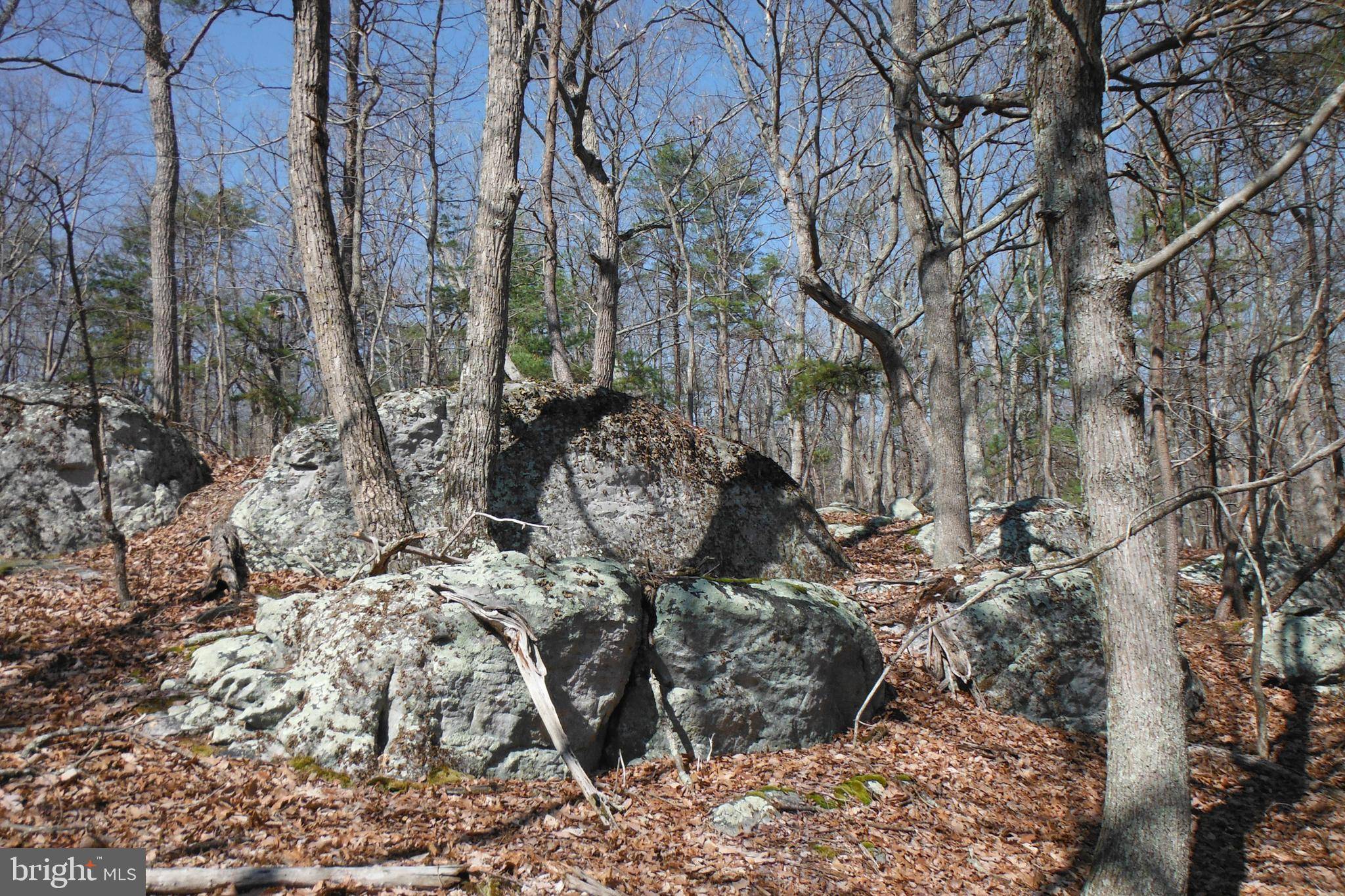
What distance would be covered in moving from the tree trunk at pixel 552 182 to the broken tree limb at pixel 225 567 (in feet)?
13.4

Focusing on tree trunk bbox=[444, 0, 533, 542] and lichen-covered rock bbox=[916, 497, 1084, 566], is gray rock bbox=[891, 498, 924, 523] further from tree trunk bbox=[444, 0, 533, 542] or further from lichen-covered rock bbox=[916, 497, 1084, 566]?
tree trunk bbox=[444, 0, 533, 542]

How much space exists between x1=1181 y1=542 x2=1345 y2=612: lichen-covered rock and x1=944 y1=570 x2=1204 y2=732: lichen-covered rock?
2.70 meters

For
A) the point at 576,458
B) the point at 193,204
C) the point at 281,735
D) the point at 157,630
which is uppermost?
the point at 193,204

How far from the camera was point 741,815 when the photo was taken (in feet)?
13.9

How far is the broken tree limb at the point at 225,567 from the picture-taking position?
5.89 meters

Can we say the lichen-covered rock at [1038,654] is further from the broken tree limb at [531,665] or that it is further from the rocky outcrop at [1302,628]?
the broken tree limb at [531,665]

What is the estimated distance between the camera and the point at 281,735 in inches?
160

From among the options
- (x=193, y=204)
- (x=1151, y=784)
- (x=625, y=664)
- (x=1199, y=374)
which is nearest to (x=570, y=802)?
(x=625, y=664)

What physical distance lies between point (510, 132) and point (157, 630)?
16.2 feet

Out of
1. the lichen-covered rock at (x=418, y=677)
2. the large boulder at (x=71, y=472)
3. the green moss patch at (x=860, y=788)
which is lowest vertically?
the green moss patch at (x=860, y=788)

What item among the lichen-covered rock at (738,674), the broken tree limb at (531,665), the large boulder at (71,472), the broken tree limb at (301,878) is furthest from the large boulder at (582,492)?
the broken tree limb at (301,878)

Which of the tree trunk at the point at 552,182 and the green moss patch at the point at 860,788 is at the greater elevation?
the tree trunk at the point at 552,182

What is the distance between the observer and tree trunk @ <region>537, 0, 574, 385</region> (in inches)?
370

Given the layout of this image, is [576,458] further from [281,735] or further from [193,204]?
[193,204]
